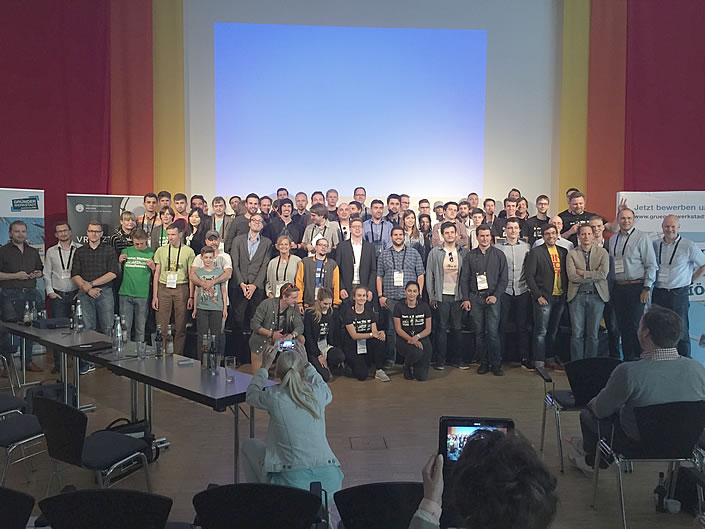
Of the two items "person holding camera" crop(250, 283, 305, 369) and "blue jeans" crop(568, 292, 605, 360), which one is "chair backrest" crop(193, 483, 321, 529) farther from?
"blue jeans" crop(568, 292, 605, 360)

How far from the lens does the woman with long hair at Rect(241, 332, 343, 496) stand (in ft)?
8.69

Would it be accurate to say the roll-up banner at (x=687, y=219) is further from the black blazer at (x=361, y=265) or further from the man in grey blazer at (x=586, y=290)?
the black blazer at (x=361, y=265)

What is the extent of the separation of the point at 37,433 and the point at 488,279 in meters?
4.60

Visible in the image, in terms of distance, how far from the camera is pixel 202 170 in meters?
9.09

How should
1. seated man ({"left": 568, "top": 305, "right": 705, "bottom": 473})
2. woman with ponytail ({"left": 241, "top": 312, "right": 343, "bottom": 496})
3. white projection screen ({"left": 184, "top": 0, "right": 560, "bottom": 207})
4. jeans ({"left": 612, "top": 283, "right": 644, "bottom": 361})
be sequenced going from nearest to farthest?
woman with ponytail ({"left": 241, "top": 312, "right": 343, "bottom": 496}) → seated man ({"left": 568, "top": 305, "right": 705, "bottom": 473}) → jeans ({"left": 612, "top": 283, "right": 644, "bottom": 361}) → white projection screen ({"left": 184, "top": 0, "right": 560, "bottom": 207})

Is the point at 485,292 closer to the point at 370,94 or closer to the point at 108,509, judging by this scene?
the point at 370,94

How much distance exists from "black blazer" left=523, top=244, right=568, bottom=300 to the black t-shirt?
1.24 meters

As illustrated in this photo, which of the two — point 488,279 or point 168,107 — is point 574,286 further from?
point 168,107

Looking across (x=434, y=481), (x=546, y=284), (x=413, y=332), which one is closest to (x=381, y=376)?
(x=413, y=332)

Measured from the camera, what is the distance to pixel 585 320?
20.8ft

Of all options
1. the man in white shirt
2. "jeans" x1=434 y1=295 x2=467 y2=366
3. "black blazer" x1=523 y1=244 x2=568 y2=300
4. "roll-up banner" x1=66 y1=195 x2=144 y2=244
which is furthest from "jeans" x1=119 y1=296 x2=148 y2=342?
"black blazer" x1=523 y1=244 x2=568 y2=300

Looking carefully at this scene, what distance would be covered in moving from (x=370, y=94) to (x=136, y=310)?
4951 millimetres

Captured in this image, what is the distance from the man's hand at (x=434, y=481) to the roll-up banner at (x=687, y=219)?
6292mm

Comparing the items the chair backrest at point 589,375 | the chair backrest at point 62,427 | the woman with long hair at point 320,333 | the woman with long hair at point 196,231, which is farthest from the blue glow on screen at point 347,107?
the chair backrest at point 62,427
